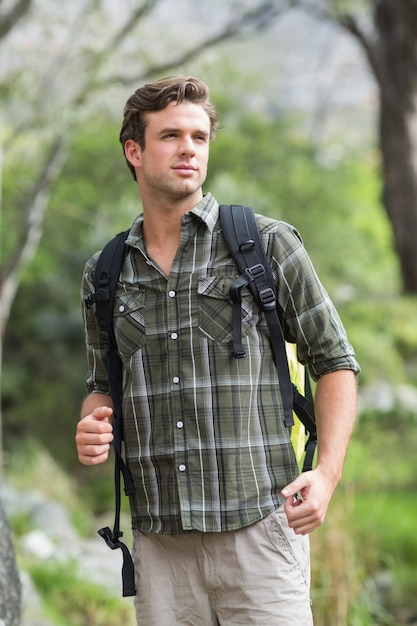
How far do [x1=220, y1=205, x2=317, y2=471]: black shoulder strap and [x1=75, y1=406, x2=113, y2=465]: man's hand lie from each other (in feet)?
1.12

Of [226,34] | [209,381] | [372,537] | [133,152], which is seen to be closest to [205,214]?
[133,152]

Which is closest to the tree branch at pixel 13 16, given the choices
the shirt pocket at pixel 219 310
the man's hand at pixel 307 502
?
the shirt pocket at pixel 219 310

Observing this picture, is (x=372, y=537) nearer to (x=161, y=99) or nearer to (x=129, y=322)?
(x=129, y=322)

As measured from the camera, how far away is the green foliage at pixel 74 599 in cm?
523

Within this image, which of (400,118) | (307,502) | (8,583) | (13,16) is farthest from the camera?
(400,118)

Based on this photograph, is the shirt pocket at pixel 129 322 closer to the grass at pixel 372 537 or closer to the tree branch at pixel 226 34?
the grass at pixel 372 537

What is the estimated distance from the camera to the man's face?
236 cm

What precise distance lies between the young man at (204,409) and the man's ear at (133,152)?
0.04 meters

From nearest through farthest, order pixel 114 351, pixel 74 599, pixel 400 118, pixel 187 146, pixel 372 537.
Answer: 1. pixel 187 146
2. pixel 114 351
3. pixel 74 599
4. pixel 372 537
5. pixel 400 118

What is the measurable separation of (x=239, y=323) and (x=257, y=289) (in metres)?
0.09

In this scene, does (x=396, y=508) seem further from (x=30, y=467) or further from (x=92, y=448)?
(x=92, y=448)

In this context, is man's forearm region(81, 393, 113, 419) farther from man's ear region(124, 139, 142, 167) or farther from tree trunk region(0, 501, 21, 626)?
tree trunk region(0, 501, 21, 626)

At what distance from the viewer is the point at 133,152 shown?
2.49 metres

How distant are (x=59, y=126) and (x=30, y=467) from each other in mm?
3773
